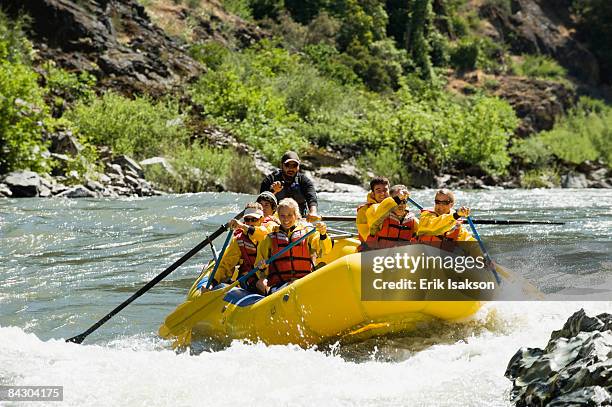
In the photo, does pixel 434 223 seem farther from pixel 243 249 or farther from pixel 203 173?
pixel 203 173

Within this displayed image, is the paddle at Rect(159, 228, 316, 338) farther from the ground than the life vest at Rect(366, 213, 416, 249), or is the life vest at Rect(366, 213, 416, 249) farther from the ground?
the life vest at Rect(366, 213, 416, 249)

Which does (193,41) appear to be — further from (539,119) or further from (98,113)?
(539,119)

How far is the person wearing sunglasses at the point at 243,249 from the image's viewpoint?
554 cm

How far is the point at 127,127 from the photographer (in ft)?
57.6

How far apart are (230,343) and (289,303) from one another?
0.59 metres

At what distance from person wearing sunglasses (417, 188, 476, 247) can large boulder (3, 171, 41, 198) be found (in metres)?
9.81

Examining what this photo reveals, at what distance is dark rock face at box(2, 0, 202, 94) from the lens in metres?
20.8

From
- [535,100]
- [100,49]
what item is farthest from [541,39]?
[100,49]

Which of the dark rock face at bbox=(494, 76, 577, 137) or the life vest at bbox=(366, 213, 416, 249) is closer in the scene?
the life vest at bbox=(366, 213, 416, 249)

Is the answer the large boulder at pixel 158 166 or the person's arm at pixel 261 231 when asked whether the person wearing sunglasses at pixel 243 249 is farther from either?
the large boulder at pixel 158 166

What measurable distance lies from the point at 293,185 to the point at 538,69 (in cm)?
3565

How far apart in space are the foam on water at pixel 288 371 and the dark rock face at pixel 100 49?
1648cm

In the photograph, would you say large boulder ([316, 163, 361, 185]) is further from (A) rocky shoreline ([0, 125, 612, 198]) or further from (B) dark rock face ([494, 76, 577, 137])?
(B) dark rock face ([494, 76, 577, 137])

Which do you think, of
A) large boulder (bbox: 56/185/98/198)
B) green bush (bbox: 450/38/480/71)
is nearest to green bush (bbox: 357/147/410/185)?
large boulder (bbox: 56/185/98/198)
